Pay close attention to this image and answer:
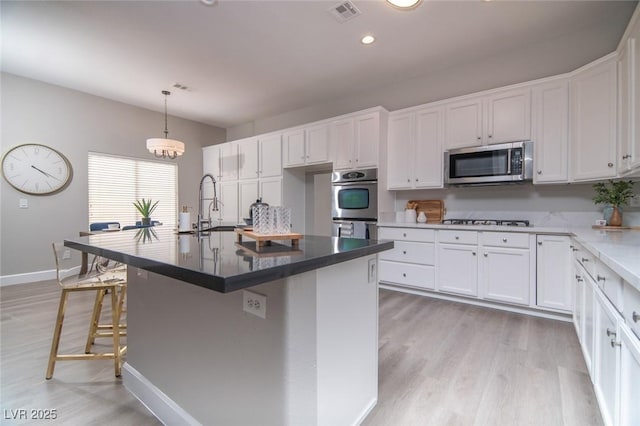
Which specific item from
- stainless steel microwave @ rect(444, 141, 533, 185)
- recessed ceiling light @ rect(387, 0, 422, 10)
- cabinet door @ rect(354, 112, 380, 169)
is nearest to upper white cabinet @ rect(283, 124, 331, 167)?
cabinet door @ rect(354, 112, 380, 169)

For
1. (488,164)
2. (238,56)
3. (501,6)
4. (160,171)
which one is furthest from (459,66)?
(160,171)

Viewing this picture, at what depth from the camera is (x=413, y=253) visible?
3521 millimetres

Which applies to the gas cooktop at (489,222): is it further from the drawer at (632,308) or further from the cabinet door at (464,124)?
the drawer at (632,308)

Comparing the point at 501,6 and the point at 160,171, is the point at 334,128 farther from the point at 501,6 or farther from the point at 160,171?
the point at 160,171

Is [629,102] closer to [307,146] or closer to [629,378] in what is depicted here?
[629,378]

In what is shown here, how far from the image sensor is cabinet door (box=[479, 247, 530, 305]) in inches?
112

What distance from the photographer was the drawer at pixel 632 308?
0.95 meters

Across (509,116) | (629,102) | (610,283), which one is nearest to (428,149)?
(509,116)

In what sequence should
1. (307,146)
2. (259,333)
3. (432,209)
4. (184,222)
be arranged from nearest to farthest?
(259,333), (184,222), (432,209), (307,146)

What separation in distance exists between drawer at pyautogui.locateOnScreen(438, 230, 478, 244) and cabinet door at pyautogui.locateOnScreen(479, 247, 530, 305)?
0.49 feet

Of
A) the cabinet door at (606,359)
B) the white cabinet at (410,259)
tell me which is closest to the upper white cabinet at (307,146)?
the white cabinet at (410,259)

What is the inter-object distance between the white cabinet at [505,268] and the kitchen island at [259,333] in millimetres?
2080

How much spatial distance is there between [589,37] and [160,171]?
645 cm

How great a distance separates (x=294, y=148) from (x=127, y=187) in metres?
3.08
